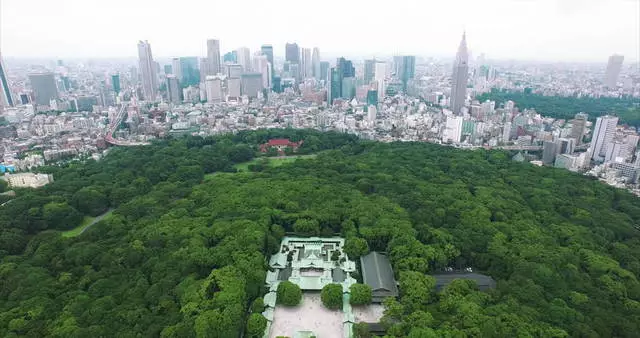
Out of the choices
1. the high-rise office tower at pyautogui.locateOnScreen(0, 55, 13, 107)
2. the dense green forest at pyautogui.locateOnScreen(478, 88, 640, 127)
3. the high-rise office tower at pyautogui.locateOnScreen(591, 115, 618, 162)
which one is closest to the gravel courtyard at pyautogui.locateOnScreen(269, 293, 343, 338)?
the high-rise office tower at pyautogui.locateOnScreen(591, 115, 618, 162)

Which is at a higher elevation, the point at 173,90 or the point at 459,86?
the point at 459,86

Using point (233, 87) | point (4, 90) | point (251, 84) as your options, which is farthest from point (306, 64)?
point (4, 90)

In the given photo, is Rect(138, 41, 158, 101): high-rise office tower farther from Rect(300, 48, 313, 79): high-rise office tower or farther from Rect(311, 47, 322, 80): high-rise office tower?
Rect(311, 47, 322, 80): high-rise office tower

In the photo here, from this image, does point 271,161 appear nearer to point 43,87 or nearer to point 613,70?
point 43,87

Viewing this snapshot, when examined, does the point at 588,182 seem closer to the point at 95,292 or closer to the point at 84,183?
the point at 95,292

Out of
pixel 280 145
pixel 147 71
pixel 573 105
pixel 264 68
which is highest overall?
pixel 264 68

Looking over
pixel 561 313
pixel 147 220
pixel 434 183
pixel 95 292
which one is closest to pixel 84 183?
pixel 147 220

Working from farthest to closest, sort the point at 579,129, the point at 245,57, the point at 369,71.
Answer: the point at 245,57, the point at 369,71, the point at 579,129
